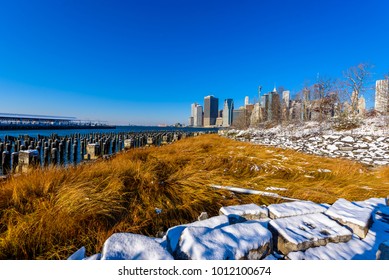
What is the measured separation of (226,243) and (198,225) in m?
0.42

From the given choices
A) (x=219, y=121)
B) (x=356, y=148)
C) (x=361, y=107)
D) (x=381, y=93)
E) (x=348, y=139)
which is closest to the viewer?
(x=356, y=148)

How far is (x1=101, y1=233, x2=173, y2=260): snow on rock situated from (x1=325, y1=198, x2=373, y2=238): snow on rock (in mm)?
1732

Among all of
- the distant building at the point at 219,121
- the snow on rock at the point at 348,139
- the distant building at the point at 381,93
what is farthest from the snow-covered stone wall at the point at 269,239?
the distant building at the point at 219,121

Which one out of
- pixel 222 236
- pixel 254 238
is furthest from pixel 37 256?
pixel 254 238

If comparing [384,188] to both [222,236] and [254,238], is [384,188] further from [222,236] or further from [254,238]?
[222,236]

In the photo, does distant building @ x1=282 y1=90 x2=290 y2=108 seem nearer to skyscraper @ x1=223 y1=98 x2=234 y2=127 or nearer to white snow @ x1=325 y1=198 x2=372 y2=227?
white snow @ x1=325 y1=198 x2=372 y2=227

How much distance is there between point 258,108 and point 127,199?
47.3m

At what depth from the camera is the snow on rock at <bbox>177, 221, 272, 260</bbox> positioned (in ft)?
3.82

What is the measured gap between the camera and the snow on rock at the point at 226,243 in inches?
45.9

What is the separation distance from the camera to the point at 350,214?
68.8 inches

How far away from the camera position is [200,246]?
3.85ft

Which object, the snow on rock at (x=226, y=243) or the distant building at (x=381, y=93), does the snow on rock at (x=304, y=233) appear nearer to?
the snow on rock at (x=226, y=243)

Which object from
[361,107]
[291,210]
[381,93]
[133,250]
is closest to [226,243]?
[133,250]

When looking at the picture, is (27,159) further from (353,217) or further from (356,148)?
(356,148)
